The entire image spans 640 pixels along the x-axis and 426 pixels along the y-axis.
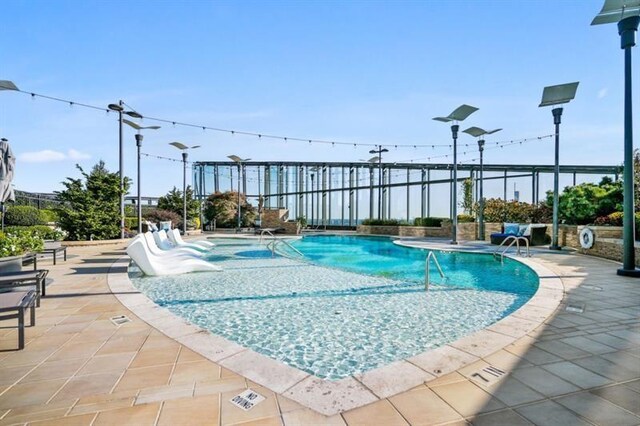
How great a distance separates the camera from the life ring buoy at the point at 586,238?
27.6ft

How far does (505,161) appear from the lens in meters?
18.6

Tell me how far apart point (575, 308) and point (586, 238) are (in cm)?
607

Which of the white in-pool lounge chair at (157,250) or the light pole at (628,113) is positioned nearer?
the light pole at (628,113)

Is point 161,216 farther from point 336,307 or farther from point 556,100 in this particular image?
point 556,100

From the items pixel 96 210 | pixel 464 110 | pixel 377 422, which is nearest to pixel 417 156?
pixel 464 110

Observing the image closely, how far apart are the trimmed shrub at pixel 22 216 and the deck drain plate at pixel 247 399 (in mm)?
13255

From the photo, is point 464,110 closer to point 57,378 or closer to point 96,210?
point 57,378

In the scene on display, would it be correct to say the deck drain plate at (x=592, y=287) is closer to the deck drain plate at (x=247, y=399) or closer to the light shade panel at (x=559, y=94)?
the deck drain plate at (x=247, y=399)

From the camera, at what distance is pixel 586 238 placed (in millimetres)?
8547

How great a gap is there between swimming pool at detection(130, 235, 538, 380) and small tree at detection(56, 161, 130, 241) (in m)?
5.79

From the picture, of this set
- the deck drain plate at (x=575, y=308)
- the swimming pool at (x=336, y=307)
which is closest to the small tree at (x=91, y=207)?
the swimming pool at (x=336, y=307)

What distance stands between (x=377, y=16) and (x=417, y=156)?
1032cm

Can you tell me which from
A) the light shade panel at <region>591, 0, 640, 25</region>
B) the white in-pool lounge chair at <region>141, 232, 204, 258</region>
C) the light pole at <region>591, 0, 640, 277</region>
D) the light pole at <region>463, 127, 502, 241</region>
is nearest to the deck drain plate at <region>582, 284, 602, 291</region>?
the light pole at <region>591, 0, 640, 277</region>

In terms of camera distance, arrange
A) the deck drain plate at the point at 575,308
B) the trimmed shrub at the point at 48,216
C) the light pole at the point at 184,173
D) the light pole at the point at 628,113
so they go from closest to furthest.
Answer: the deck drain plate at the point at 575,308 → the light pole at the point at 628,113 → the trimmed shrub at the point at 48,216 → the light pole at the point at 184,173
